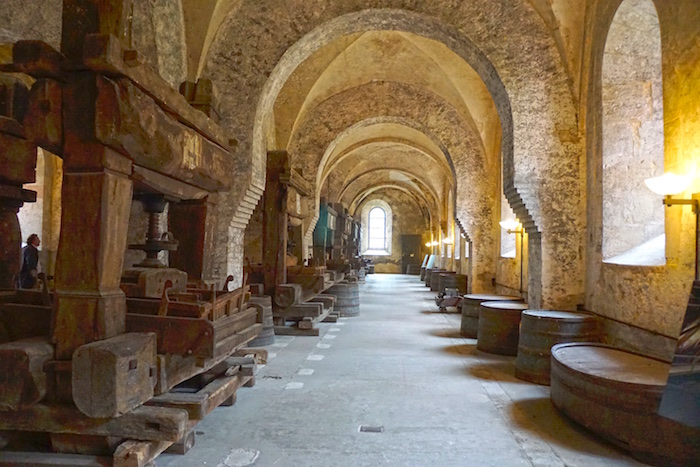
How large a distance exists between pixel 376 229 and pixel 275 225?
2655 cm

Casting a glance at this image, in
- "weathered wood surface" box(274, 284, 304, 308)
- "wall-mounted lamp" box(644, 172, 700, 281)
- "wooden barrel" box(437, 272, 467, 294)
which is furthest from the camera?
"wooden barrel" box(437, 272, 467, 294)

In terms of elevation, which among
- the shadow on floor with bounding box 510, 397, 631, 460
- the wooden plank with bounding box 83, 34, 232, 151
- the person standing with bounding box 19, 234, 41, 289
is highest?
the wooden plank with bounding box 83, 34, 232, 151

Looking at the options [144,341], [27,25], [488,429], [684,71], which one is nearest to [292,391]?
[488,429]

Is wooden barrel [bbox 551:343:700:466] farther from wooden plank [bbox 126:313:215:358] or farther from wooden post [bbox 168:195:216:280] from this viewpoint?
wooden post [bbox 168:195:216:280]

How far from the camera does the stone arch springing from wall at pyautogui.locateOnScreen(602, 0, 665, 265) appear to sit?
233 inches

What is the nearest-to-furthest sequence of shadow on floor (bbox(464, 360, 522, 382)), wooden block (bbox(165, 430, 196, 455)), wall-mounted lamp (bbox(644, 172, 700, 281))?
wooden block (bbox(165, 430, 196, 455))
wall-mounted lamp (bbox(644, 172, 700, 281))
shadow on floor (bbox(464, 360, 522, 382))

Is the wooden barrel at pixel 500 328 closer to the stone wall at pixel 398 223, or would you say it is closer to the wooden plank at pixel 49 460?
the wooden plank at pixel 49 460

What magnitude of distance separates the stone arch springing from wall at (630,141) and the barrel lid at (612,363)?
6.07 feet

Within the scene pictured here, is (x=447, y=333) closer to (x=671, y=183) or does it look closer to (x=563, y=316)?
(x=563, y=316)

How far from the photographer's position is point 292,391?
197 inches

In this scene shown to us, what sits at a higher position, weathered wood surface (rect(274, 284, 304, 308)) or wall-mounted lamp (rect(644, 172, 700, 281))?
wall-mounted lamp (rect(644, 172, 700, 281))

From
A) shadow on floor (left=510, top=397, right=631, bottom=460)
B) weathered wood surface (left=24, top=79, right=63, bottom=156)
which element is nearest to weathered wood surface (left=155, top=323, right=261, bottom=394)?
weathered wood surface (left=24, top=79, right=63, bottom=156)

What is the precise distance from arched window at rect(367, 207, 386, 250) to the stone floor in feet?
88.7

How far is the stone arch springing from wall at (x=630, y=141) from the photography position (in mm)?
5926
